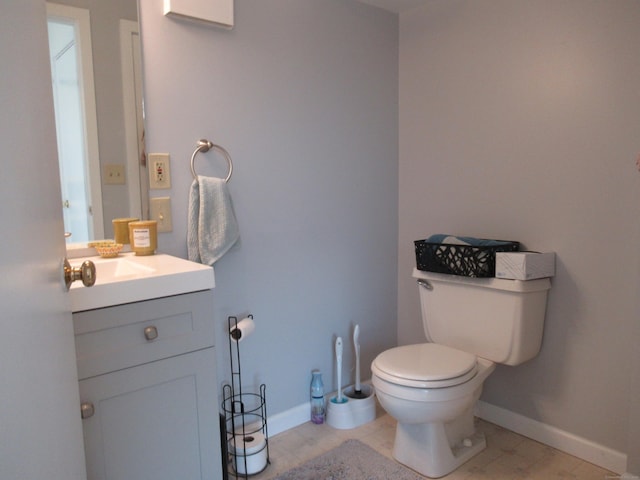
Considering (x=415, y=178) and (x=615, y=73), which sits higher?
(x=615, y=73)

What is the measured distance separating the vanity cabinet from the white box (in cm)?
116

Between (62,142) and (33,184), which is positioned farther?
(62,142)

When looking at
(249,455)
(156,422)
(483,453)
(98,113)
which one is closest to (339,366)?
(249,455)

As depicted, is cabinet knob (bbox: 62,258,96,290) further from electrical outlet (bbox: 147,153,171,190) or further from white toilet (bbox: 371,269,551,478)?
white toilet (bbox: 371,269,551,478)

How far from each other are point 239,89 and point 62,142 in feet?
2.36

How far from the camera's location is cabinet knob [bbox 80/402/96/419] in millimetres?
1167

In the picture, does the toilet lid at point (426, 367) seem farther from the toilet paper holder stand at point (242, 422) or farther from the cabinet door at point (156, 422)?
the cabinet door at point (156, 422)

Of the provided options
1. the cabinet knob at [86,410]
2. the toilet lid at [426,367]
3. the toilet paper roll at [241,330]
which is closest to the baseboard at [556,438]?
the toilet lid at [426,367]

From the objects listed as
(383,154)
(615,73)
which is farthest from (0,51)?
(383,154)

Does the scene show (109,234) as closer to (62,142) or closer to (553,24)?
(62,142)

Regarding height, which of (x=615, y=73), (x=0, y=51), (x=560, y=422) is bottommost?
(x=560, y=422)

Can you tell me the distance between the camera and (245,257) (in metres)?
2.00

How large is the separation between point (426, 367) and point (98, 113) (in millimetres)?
1523

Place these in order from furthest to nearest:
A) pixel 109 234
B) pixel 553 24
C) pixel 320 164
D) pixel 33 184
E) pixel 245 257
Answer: pixel 320 164 < pixel 245 257 < pixel 553 24 < pixel 109 234 < pixel 33 184
